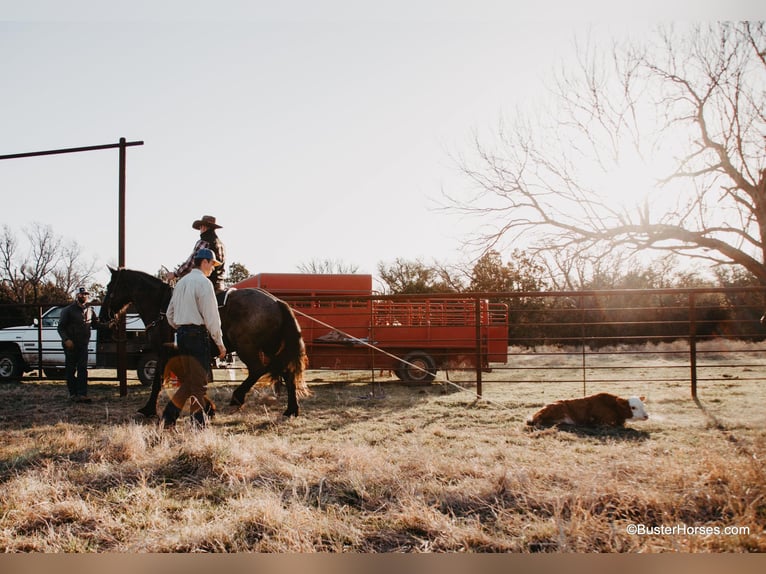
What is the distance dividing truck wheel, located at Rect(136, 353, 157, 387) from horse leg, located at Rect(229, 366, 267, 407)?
4057mm

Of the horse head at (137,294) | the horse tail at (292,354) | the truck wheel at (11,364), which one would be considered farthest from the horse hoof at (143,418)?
the truck wheel at (11,364)

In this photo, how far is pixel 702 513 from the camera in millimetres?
2562

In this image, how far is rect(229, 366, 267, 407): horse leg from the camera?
6215mm

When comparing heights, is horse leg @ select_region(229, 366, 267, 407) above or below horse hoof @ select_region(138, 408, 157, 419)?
above

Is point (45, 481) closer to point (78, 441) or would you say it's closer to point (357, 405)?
point (78, 441)

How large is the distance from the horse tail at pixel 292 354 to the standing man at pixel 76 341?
3208mm

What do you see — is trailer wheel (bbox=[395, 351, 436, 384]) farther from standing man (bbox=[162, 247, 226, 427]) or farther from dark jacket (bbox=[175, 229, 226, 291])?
standing man (bbox=[162, 247, 226, 427])

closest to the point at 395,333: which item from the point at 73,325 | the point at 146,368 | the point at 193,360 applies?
the point at 146,368

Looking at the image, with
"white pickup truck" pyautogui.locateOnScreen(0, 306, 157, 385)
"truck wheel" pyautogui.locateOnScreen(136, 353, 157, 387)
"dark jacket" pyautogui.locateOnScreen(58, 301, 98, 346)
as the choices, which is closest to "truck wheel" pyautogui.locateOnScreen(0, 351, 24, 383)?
"white pickup truck" pyautogui.locateOnScreen(0, 306, 157, 385)

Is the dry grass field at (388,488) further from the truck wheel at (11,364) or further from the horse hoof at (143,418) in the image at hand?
the truck wheel at (11,364)

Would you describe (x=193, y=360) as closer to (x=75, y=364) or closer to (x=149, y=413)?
(x=149, y=413)

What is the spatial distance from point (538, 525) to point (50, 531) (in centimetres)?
233

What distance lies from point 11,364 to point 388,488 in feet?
36.2

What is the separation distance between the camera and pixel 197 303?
4.69m
